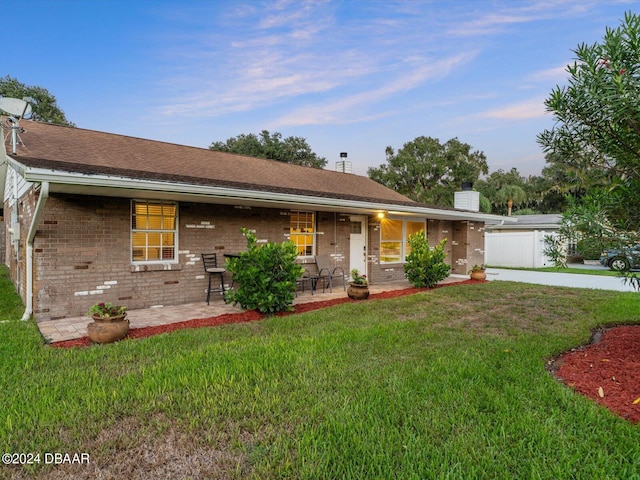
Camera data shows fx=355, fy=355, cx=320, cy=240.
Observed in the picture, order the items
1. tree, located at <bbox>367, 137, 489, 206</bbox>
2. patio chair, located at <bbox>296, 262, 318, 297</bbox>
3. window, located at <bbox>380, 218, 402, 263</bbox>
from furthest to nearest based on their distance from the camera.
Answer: tree, located at <bbox>367, 137, 489, 206</bbox> → window, located at <bbox>380, 218, 402, 263</bbox> → patio chair, located at <bbox>296, 262, 318, 297</bbox>

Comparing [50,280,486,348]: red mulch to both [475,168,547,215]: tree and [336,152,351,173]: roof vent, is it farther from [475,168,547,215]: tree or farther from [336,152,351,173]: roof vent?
[475,168,547,215]: tree

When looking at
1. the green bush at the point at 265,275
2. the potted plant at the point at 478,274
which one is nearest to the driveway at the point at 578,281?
the potted plant at the point at 478,274

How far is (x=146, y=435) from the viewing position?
2.68 metres

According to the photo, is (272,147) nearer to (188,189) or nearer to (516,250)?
(516,250)

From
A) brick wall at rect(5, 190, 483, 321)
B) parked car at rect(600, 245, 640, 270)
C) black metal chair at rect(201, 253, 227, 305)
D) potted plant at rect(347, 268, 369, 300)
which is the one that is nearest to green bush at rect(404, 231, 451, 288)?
potted plant at rect(347, 268, 369, 300)

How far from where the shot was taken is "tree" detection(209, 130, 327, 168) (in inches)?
1255

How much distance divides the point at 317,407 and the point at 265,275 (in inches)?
150

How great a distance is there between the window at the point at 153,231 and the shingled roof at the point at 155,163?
74 cm

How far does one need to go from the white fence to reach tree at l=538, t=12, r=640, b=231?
1529 centimetres

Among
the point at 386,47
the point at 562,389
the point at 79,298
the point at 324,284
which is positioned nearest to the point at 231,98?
the point at 386,47

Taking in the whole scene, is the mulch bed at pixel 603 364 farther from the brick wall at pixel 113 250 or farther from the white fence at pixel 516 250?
the white fence at pixel 516 250

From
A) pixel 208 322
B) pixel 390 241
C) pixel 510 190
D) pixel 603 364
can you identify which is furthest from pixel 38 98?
pixel 510 190

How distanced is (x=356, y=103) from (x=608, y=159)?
12.0 meters

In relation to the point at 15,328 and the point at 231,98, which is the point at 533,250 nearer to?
the point at 231,98
